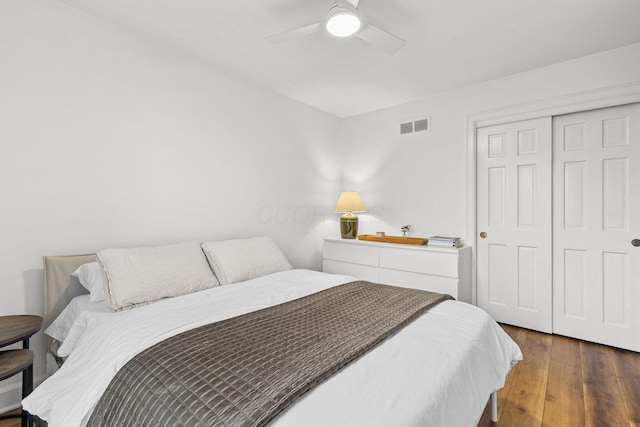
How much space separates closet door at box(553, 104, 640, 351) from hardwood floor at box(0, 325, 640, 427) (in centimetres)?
25

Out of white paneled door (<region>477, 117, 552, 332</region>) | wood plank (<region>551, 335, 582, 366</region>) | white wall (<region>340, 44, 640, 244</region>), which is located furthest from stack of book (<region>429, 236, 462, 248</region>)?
wood plank (<region>551, 335, 582, 366</region>)

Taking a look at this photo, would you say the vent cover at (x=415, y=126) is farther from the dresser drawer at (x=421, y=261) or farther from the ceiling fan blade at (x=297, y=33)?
the ceiling fan blade at (x=297, y=33)

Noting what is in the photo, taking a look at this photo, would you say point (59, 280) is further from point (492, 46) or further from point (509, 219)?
point (509, 219)

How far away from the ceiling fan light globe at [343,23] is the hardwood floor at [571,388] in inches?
93.4

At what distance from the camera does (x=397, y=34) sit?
2320 mm

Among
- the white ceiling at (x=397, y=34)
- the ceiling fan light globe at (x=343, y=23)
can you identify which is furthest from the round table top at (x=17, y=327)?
the ceiling fan light globe at (x=343, y=23)

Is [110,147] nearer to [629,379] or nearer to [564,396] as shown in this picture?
[564,396]

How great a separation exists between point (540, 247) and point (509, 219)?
37cm

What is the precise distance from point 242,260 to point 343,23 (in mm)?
1766

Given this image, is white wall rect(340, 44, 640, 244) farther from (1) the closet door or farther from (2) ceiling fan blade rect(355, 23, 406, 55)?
(2) ceiling fan blade rect(355, 23, 406, 55)

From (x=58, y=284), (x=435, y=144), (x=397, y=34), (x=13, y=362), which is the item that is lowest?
(x=13, y=362)

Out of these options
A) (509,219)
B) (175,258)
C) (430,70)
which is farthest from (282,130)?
(509,219)

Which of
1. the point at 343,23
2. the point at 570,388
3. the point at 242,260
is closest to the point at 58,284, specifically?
the point at 242,260

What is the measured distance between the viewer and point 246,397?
36.0 inches
